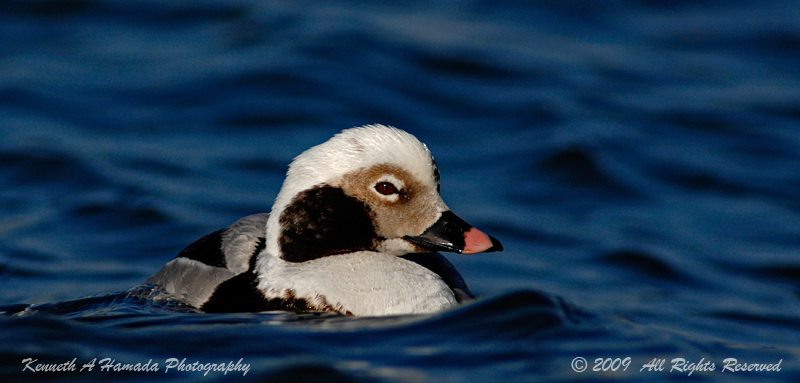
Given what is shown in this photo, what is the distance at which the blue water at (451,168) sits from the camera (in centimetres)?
467

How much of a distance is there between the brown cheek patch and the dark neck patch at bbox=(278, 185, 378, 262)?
0.22ft

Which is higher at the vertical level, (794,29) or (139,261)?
(794,29)

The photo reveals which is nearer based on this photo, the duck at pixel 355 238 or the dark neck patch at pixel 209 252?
the duck at pixel 355 238

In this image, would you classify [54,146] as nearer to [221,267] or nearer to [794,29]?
[221,267]

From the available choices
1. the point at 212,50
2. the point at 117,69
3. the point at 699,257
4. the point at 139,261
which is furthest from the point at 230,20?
the point at 699,257

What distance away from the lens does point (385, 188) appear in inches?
207

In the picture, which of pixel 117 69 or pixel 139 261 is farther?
pixel 117 69

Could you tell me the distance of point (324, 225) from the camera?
525cm

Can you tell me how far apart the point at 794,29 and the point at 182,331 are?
11.5m

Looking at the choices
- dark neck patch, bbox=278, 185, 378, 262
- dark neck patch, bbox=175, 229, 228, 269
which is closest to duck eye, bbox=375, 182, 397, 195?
dark neck patch, bbox=278, 185, 378, 262

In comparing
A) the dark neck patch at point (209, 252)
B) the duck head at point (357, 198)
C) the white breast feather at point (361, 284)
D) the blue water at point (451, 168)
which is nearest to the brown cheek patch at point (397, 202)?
the duck head at point (357, 198)

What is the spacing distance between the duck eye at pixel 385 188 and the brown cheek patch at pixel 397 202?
0.03 meters

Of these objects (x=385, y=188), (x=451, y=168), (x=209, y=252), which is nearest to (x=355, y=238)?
(x=385, y=188)

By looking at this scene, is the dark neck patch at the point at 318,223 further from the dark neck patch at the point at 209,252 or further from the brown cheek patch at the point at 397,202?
the dark neck patch at the point at 209,252
